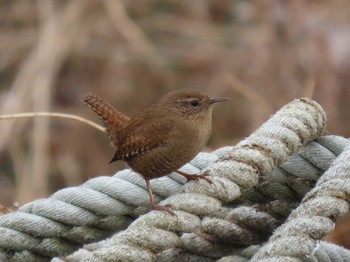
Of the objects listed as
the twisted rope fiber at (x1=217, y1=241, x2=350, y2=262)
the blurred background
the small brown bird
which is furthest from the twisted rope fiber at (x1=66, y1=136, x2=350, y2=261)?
the blurred background

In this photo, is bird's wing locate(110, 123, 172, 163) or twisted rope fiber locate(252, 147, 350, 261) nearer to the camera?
twisted rope fiber locate(252, 147, 350, 261)

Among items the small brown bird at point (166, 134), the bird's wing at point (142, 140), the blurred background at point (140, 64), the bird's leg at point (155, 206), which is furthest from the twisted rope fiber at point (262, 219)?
the blurred background at point (140, 64)

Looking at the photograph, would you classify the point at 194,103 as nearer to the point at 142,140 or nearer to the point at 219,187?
the point at 142,140

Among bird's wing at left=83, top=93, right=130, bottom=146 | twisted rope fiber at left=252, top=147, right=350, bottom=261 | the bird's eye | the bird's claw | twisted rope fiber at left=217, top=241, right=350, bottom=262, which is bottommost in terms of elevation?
twisted rope fiber at left=217, top=241, right=350, bottom=262

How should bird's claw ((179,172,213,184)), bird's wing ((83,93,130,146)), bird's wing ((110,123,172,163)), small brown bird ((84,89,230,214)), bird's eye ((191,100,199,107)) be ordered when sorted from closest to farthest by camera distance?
bird's claw ((179,172,213,184)), small brown bird ((84,89,230,214)), bird's wing ((110,123,172,163)), bird's eye ((191,100,199,107)), bird's wing ((83,93,130,146))

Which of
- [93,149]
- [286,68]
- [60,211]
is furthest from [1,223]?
[93,149]

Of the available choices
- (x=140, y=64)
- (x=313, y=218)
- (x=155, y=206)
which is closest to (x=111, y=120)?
(x=155, y=206)

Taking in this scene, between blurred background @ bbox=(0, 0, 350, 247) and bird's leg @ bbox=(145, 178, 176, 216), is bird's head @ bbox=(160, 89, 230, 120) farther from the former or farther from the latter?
blurred background @ bbox=(0, 0, 350, 247)
